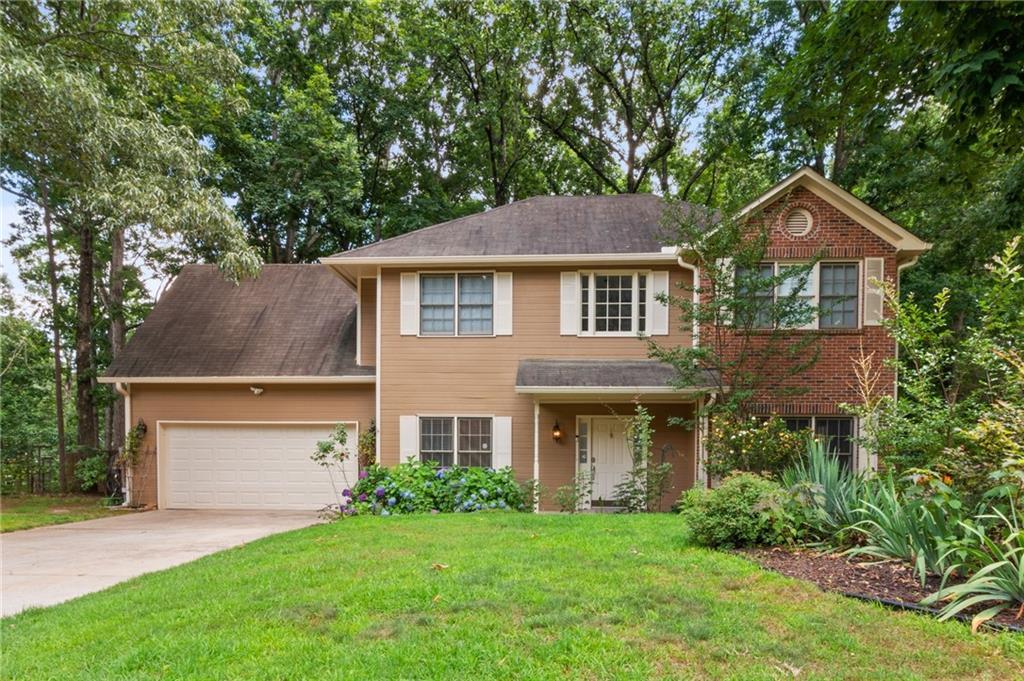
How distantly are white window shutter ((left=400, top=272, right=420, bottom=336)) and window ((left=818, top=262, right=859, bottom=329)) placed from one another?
24.5 ft

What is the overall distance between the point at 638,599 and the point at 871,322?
8.40 metres

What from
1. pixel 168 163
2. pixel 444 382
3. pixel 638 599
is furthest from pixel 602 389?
pixel 168 163

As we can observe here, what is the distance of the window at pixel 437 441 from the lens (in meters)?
10.7

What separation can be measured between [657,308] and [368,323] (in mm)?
6024

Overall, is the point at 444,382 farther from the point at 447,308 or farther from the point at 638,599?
the point at 638,599

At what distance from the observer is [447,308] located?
10.9 metres

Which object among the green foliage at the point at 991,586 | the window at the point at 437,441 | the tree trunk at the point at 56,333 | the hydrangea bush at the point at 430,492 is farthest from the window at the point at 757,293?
the tree trunk at the point at 56,333

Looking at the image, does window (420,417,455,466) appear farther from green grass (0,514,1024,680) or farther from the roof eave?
green grass (0,514,1024,680)

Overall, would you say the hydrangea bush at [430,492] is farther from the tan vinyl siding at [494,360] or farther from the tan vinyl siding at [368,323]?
the tan vinyl siding at [368,323]

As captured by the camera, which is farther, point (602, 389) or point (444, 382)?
point (444, 382)

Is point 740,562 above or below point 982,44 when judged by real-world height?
below

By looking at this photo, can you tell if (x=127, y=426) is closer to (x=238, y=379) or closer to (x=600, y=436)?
(x=238, y=379)

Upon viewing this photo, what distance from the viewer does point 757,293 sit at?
958 centimetres

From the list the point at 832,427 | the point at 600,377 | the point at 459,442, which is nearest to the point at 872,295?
the point at 832,427
